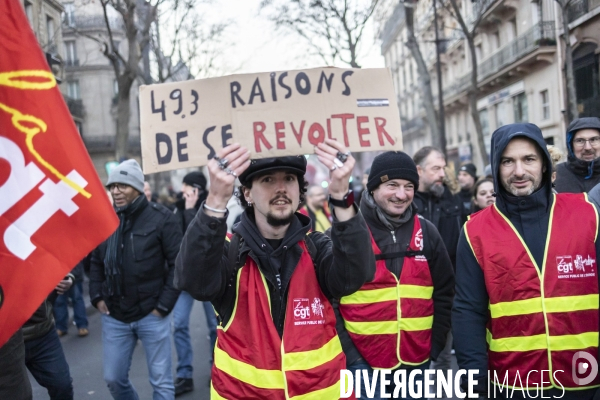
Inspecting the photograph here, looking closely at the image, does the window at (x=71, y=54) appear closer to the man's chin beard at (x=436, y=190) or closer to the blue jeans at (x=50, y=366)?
the man's chin beard at (x=436, y=190)

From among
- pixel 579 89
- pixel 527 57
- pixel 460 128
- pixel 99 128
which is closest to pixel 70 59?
pixel 99 128

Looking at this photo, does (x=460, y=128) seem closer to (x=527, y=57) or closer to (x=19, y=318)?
(x=527, y=57)

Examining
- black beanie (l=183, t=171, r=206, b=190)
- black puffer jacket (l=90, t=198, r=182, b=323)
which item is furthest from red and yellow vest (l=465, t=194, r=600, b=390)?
black beanie (l=183, t=171, r=206, b=190)

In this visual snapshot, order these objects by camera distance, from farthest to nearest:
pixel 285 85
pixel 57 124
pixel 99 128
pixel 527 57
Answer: pixel 99 128, pixel 527 57, pixel 285 85, pixel 57 124

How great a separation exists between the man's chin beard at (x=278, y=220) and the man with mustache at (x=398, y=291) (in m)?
1.11

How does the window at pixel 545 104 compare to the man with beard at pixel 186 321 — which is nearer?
the man with beard at pixel 186 321

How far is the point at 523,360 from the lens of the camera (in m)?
2.91

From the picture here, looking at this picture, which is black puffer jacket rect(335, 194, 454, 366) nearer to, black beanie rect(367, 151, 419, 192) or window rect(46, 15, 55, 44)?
black beanie rect(367, 151, 419, 192)

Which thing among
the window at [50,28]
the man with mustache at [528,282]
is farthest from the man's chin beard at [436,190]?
the window at [50,28]

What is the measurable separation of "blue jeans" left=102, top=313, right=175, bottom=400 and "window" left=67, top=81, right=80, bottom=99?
42704mm

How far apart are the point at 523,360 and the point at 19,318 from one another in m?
2.23

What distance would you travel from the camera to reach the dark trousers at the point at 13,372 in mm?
2855

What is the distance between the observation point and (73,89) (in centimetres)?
4438

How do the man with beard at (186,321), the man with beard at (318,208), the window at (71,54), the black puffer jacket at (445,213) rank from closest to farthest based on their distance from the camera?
the black puffer jacket at (445,213), the man with beard at (186,321), the man with beard at (318,208), the window at (71,54)
